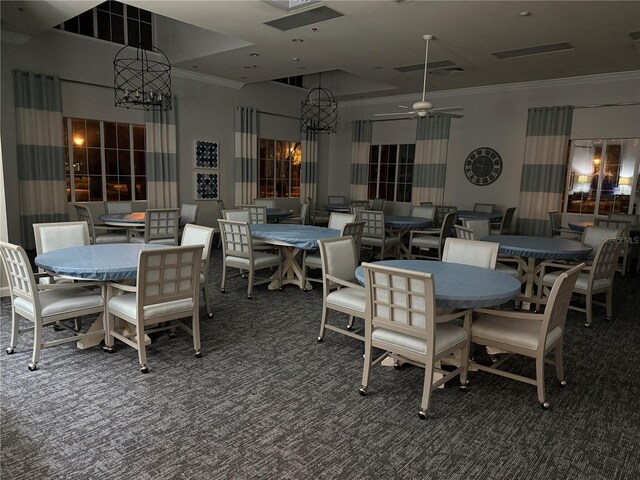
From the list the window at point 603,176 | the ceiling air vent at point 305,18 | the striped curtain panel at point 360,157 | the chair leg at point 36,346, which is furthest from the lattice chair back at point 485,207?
the chair leg at point 36,346

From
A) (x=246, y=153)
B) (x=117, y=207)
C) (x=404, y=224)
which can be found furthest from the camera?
(x=246, y=153)

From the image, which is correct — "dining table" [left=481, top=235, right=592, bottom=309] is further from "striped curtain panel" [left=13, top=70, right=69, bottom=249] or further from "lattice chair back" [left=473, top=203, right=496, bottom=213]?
"striped curtain panel" [left=13, top=70, right=69, bottom=249]

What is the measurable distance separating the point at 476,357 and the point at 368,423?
1.29 meters

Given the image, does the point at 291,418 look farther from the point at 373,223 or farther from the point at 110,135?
the point at 110,135

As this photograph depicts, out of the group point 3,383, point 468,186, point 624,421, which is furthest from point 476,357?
point 468,186

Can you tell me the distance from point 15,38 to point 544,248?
7.25 metres

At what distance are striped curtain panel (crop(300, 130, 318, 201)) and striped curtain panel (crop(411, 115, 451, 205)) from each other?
8.20 feet

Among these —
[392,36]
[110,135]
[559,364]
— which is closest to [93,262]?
[559,364]

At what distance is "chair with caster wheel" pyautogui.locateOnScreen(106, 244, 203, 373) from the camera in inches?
112

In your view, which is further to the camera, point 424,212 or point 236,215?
point 424,212

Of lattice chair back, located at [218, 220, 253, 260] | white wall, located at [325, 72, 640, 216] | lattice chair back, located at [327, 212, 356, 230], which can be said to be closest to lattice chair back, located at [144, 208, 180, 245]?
lattice chair back, located at [218, 220, 253, 260]

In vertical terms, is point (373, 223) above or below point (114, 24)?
below

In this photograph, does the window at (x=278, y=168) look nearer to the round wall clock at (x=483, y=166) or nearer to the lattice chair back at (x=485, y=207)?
the round wall clock at (x=483, y=166)

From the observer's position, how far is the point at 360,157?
1038 centimetres
